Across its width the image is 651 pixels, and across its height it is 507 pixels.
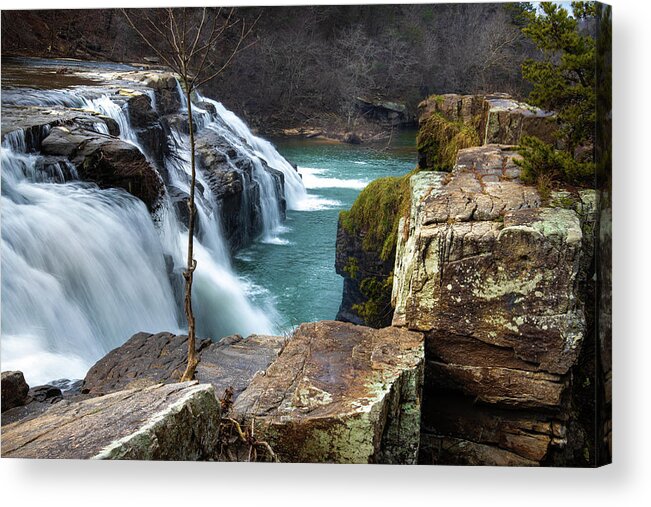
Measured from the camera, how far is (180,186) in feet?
19.5

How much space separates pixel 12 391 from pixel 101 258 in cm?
134

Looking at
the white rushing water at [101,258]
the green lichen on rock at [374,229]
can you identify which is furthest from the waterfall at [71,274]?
the green lichen on rock at [374,229]

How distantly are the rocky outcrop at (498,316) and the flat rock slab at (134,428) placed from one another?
1.67m

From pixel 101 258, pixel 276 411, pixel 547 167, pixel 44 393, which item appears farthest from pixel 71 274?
pixel 547 167

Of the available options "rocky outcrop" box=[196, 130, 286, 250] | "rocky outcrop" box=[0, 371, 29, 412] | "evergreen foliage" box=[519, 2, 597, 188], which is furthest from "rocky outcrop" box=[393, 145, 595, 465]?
"rocky outcrop" box=[0, 371, 29, 412]

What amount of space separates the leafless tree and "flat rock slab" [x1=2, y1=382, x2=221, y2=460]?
1044mm

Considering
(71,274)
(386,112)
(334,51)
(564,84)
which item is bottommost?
(71,274)

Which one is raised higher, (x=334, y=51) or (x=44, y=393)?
(x=334, y=51)

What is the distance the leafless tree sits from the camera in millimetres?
5336

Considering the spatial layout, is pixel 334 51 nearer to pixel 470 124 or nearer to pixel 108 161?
pixel 470 124

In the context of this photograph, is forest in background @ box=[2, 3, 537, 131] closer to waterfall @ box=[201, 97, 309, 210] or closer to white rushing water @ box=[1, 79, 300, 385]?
waterfall @ box=[201, 97, 309, 210]

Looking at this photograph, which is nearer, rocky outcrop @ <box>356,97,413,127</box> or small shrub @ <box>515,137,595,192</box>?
small shrub @ <box>515,137,595,192</box>

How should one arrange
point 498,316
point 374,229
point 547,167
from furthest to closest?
1. point 374,229
2. point 547,167
3. point 498,316

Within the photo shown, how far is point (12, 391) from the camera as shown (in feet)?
16.8
